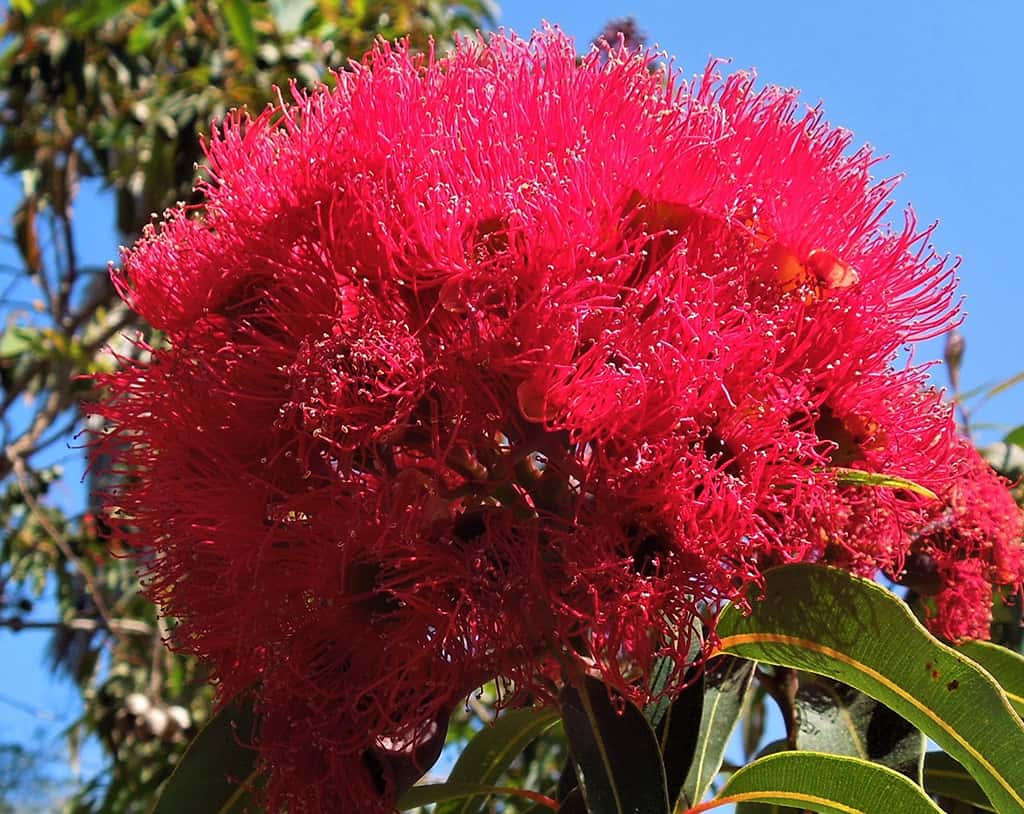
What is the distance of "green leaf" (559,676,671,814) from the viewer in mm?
1097

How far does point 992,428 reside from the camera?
7.30 ft

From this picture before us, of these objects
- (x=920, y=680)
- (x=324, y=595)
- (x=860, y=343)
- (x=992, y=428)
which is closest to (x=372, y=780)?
(x=324, y=595)

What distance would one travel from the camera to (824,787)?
1162mm

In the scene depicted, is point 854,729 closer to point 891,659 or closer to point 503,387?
point 891,659

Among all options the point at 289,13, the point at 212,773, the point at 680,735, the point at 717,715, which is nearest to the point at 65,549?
the point at 289,13

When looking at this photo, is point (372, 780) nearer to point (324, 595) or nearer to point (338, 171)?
point (324, 595)

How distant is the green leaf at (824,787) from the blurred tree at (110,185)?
232cm

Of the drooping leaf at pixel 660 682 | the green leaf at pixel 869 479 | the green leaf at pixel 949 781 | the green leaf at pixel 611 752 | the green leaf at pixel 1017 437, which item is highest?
the green leaf at pixel 1017 437

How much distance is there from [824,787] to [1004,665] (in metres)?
0.33

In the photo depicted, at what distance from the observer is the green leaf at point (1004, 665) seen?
1.33 metres

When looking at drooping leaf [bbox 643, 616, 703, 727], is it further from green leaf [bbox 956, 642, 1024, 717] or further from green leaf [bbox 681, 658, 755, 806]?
green leaf [bbox 956, 642, 1024, 717]

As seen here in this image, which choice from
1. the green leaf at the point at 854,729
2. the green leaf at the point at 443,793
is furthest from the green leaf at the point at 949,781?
the green leaf at the point at 443,793

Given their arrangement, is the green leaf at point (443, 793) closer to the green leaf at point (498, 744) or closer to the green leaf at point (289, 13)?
the green leaf at point (498, 744)

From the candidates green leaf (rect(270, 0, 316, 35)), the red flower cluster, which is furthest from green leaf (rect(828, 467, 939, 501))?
green leaf (rect(270, 0, 316, 35))
